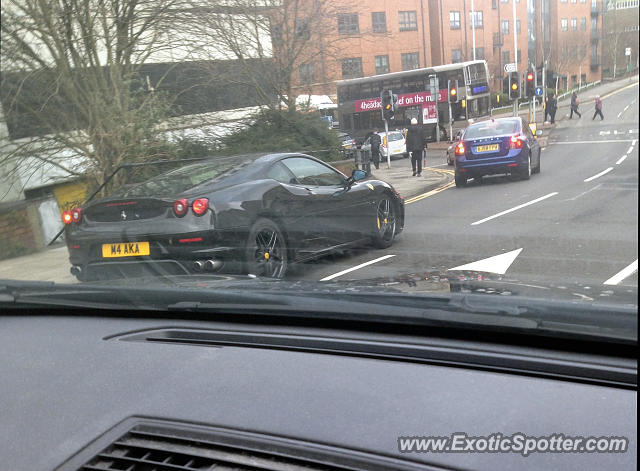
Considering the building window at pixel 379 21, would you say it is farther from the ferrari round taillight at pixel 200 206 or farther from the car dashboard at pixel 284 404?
the car dashboard at pixel 284 404

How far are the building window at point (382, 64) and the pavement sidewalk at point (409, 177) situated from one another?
1.07 meters

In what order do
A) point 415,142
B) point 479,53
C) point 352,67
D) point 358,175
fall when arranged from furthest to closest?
1. point 358,175
2. point 415,142
3. point 352,67
4. point 479,53

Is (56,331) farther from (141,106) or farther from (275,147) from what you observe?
(141,106)

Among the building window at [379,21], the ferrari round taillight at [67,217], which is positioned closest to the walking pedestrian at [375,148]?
the building window at [379,21]

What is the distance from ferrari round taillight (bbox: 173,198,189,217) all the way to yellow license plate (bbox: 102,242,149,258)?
357 millimetres

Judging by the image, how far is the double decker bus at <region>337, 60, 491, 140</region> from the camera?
381 centimetres

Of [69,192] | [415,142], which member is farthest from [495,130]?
[69,192]

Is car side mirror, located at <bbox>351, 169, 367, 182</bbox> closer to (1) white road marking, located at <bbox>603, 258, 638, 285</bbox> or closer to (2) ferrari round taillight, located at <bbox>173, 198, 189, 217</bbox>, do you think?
(2) ferrari round taillight, located at <bbox>173, 198, 189, 217</bbox>

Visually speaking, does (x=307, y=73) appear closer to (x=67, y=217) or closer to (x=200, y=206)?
(x=200, y=206)

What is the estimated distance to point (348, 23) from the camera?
159 inches

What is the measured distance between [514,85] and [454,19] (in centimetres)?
53

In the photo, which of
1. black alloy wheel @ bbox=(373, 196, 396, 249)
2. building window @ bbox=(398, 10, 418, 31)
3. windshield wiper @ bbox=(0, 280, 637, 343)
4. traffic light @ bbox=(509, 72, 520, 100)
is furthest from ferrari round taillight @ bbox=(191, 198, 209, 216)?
traffic light @ bbox=(509, 72, 520, 100)

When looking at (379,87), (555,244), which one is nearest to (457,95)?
(379,87)

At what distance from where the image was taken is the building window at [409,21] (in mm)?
3590
